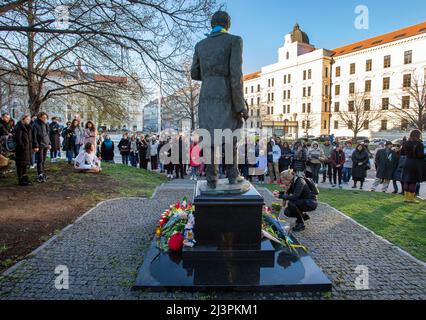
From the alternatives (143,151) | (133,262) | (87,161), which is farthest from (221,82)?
(143,151)

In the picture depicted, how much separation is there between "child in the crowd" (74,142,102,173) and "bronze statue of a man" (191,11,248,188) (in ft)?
27.7

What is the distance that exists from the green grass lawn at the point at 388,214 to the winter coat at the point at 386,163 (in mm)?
1093

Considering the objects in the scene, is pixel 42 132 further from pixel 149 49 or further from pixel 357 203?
pixel 357 203

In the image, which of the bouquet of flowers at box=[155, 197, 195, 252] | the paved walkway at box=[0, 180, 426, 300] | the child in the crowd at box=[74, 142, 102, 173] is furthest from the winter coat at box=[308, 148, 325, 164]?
the child in the crowd at box=[74, 142, 102, 173]

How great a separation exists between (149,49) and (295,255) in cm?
703

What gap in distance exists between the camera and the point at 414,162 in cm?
910

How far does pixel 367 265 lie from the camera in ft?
15.3

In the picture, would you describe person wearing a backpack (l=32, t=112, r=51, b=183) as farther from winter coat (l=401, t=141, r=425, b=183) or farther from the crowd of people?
winter coat (l=401, t=141, r=425, b=183)

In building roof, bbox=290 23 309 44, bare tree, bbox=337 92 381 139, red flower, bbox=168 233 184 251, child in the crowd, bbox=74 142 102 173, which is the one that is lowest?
red flower, bbox=168 233 184 251

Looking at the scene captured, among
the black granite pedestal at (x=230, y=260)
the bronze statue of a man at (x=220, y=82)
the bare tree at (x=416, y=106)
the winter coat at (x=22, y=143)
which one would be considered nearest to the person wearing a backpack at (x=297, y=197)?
the black granite pedestal at (x=230, y=260)

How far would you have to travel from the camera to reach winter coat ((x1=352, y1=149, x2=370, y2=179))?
12305 mm

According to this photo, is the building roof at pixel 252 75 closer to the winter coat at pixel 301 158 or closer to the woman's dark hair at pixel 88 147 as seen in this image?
the winter coat at pixel 301 158

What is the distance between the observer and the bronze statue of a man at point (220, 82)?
474cm
